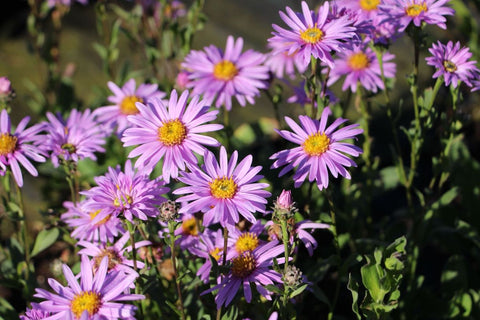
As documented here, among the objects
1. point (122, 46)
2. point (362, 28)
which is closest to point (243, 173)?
point (362, 28)

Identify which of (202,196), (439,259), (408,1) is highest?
(408,1)

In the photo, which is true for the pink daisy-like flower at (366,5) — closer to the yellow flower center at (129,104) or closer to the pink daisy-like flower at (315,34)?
the pink daisy-like flower at (315,34)

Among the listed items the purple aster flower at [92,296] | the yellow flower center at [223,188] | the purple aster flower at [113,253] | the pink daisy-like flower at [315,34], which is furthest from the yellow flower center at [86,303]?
the pink daisy-like flower at [315,34]

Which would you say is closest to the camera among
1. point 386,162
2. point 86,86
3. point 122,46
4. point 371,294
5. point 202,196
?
point 202,196

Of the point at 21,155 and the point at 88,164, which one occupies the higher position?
the point at 88,164

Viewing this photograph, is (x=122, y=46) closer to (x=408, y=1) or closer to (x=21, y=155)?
(x=21, y=155)

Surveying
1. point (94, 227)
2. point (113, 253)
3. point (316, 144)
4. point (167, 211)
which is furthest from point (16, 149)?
point (316, 144)

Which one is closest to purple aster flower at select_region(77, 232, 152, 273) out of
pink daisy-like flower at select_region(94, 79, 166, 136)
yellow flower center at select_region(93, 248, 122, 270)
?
yellow flower center at select_region(93, 248, 122, 270)

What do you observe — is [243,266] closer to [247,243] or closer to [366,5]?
[247,243]
